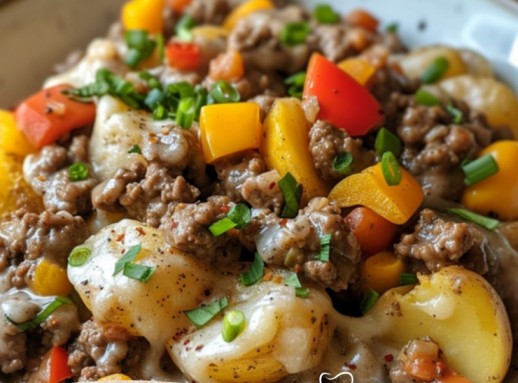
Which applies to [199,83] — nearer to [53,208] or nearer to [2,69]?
[53,208]

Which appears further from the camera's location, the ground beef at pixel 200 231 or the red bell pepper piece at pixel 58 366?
the red bell pepper piece at pixel 58 366

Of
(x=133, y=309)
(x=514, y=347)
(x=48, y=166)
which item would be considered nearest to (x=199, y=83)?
(x=48, y=166)

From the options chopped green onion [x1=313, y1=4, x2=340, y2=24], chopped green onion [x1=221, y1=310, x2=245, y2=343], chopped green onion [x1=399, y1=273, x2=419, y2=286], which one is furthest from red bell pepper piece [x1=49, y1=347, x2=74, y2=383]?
chopped green onion [x1=313, y1=4, x2=340, y2=24]

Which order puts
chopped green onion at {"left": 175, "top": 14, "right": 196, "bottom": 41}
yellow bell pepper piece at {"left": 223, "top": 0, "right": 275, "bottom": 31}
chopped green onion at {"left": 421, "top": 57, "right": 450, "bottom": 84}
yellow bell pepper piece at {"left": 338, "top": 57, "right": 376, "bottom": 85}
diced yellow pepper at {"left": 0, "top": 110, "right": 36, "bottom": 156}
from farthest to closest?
yellow bell pepper piece at {"left": 223, "top": 0, "right": 275, "bottom": 31} → chopped green onion at {"left": 175, "top": 14, "right": 196, "bottom": 41} → chopped green onion at {"left": 421, "top": 57, "right": 450, "bottom": 84} → yellow bell pepper piece at {"left": 338, "top": 57, "right": 376, "bottom": 85} → diced yellow pepper at {"left": 0, "top": 110, "right": 36, "bottom": 156}

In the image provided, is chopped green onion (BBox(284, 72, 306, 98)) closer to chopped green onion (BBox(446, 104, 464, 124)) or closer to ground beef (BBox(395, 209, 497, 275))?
chopped green onion (BBox(446, 104, 464, 124))

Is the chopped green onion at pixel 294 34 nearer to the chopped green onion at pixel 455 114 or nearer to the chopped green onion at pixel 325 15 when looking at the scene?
the chopped green onion at pixel 325 15

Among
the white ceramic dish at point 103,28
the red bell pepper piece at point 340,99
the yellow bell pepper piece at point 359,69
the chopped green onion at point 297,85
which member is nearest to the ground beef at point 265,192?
the red bell pepper piece at point 340,99

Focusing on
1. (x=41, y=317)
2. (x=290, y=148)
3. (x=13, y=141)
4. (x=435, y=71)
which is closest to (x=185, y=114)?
(x=290, y=148)

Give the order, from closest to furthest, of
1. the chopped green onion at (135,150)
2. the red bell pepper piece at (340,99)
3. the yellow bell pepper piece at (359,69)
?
the chopped green onion at (135,150)
the red bell pepper piece at (340,99)
the yellow bell pepper piece at (359,69)
